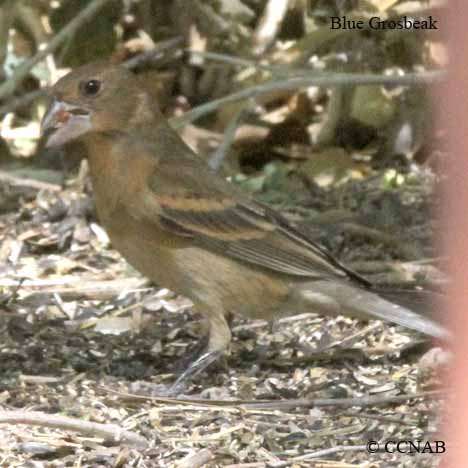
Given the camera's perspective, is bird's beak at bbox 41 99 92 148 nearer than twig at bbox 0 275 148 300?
Yes

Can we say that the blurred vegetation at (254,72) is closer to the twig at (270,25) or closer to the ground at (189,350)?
the twig at (270,25)

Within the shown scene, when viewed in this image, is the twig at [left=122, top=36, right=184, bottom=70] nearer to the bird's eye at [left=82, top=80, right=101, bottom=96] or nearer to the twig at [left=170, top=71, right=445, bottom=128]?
the twig at [left=170, top=71, right=445, bottom=128]

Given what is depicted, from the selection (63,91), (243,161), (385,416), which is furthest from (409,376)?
(243,161)

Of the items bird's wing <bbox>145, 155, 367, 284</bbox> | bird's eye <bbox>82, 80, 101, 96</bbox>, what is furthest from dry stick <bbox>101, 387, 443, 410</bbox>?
bird's eye <bbox>82, 80, 101, 96</bbox>

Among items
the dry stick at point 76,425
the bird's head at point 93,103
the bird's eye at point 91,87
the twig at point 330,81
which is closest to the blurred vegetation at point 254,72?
the twig at point 330,81

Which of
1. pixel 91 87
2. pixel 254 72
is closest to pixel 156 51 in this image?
pixel 254 72

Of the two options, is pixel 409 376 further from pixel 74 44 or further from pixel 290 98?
pixel 290 98
